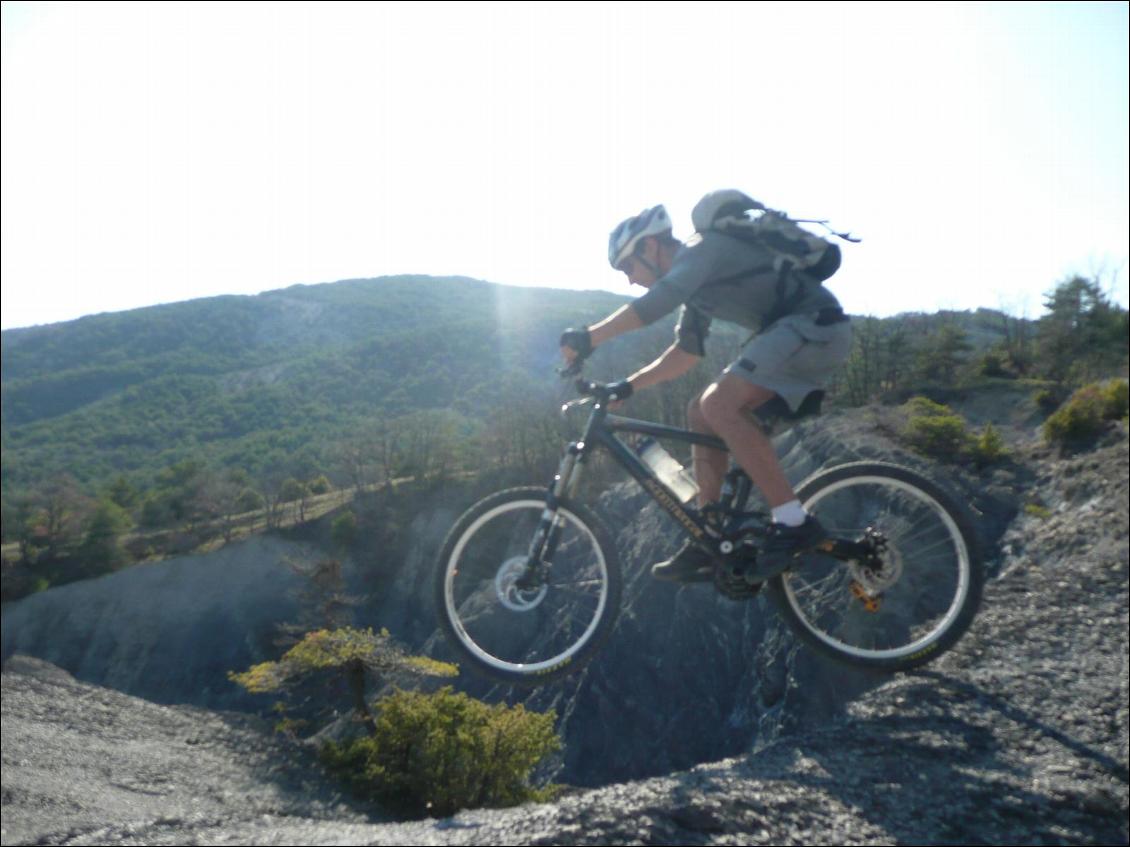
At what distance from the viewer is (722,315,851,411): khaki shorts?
14.5 feet

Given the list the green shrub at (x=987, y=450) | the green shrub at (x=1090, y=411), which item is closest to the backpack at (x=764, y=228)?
the green shrub at (x=987, y=450)

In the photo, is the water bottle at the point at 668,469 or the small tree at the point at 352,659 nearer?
the water bottle at the point at 668,469

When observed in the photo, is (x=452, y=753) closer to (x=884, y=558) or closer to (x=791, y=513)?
(x=884, y=558)

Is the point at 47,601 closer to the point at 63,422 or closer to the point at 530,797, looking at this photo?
the point at 530,797

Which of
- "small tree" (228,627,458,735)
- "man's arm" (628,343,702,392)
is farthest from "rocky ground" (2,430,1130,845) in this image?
"small tree" (228,627,458,735)

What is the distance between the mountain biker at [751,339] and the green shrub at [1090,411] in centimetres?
773

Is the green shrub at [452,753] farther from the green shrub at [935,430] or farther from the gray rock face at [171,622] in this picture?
the gray rock face at [171,622]

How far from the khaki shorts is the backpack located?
0.30 metres

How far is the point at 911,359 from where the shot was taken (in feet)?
33.9

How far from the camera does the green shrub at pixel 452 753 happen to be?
14109 mm

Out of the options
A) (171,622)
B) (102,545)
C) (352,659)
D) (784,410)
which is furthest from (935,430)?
(102,545)

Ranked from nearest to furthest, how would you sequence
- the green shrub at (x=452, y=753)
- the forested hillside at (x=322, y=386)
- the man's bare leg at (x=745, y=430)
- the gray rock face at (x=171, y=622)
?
the man's bare leg at (x=745, y=430)
the forested hillside at (x=322, y=386)
the green shrub at (x=452, y=753)
the gray rock face at (x=171, y=622)

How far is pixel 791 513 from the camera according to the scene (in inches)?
177

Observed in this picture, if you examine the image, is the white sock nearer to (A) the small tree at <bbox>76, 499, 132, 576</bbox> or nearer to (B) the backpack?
(B) the backpack
